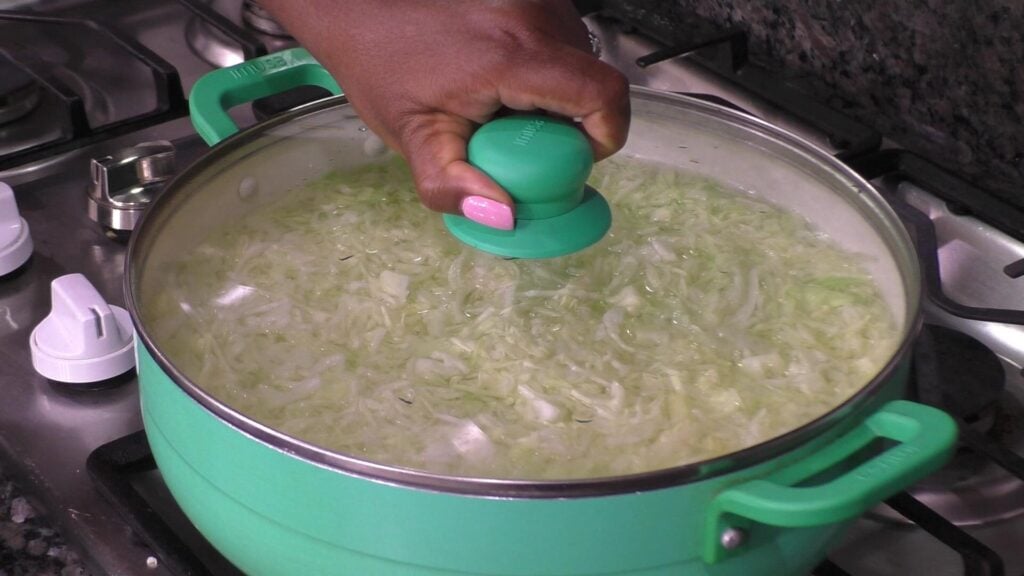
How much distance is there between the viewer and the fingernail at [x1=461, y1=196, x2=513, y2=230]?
2.59 feet

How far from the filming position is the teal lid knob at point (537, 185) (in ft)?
2.59

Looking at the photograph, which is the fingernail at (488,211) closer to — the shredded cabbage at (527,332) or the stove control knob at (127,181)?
the shredded cabbage at (527,332)

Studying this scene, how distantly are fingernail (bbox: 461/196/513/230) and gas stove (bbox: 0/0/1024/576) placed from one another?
299mm

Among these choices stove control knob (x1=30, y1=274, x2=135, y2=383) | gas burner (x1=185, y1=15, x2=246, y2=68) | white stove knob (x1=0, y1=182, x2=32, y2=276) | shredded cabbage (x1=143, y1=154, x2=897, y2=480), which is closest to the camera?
shredded cabbage (x1=143, y1=154, x2=897, y2=480)

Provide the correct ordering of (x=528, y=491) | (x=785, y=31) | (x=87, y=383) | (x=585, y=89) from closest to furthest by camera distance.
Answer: (x=528, y=491), (x=585, y=89), (x=87, y=383), (x=785, y=31)

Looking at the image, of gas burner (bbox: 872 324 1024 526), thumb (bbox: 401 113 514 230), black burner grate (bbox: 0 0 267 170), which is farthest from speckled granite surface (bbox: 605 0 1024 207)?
thumb (bbox: 401 113 514 230)

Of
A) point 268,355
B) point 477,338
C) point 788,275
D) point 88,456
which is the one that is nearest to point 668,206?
point 788,275

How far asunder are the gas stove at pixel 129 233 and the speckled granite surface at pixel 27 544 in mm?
11

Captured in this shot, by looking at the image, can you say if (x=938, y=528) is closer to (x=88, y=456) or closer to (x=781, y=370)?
(x=781, y=370)

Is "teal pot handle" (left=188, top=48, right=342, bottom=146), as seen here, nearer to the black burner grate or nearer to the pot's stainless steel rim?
the pot's stainless steel rim

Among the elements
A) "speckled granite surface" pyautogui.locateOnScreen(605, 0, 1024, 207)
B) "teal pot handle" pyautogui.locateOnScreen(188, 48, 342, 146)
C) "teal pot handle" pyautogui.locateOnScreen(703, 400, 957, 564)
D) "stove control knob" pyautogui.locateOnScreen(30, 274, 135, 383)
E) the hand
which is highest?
the hand

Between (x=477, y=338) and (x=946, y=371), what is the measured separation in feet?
1.32

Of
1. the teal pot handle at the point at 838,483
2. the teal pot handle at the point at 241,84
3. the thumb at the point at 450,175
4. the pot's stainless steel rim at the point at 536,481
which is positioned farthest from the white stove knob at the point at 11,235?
the teal pot handle at the point at 838,483

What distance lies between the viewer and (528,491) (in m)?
0.64
